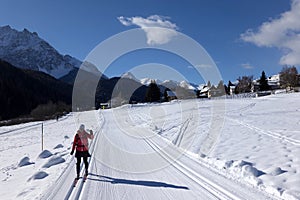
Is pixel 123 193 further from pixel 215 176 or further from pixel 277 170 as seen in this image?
pixel 277 170

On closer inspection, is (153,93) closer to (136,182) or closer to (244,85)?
(244,85)

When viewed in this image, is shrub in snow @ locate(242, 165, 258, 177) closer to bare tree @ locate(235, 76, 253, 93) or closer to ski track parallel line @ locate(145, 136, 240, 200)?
ski track parallel line @ locate(145, 136, 240, 200)

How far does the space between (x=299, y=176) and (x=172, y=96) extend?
7634 centimetres

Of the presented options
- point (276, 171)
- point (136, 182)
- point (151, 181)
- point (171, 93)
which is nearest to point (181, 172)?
point (151, 181)

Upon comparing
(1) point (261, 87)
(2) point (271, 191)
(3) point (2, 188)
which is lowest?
(3) point (2, 188)

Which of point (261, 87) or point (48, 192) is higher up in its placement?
point (261, 87)

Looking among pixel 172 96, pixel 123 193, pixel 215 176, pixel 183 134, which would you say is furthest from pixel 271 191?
pixel 172 96

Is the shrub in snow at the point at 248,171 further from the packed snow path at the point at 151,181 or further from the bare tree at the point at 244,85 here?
the bare tree at the point at 244,85

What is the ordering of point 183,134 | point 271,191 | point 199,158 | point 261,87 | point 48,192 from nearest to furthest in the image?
point 271,191 < point 48,192 < point 199,158 < point 183,134 < point 261,87

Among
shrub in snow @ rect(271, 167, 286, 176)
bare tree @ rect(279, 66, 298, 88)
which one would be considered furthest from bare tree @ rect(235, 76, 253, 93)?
shrub in snow @ rect(271, 167, 286, 176)

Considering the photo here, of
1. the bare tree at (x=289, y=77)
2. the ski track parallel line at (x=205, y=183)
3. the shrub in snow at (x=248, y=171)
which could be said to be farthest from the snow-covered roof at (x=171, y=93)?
the shrub in snow at (x=248, y=171)

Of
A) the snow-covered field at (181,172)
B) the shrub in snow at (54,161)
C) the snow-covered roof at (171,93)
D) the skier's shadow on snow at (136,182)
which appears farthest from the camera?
the snow-covered roof at (171,93)

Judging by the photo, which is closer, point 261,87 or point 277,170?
point 277,170

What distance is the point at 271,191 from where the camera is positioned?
6668 mm
